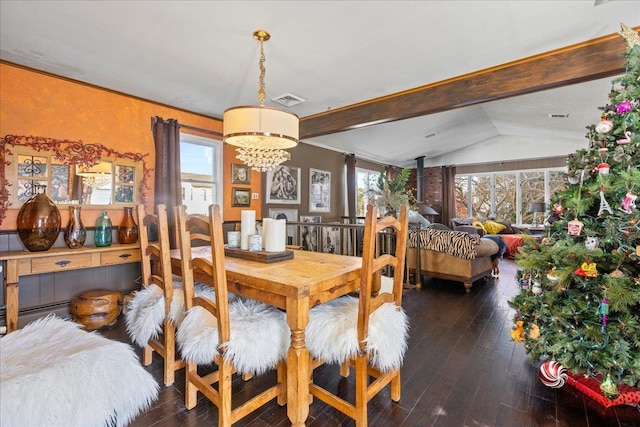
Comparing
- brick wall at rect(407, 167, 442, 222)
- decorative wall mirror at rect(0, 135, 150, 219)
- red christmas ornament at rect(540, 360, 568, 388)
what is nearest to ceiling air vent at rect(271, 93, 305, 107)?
decorative wall mirror at rect(0, 135, 150, 219)

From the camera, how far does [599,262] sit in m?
1.84

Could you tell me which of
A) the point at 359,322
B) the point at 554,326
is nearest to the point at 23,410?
the point at 359,322

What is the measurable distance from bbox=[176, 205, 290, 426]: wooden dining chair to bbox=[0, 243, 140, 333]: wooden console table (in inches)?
74.4

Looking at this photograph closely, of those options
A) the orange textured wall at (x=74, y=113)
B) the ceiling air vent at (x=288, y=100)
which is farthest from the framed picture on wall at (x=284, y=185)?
the orange textured wall at (x=74, y=113)

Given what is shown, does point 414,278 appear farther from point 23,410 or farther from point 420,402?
point 23,410

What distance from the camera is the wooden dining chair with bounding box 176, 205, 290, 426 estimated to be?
1468 millimetres

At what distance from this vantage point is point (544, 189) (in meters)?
7.92

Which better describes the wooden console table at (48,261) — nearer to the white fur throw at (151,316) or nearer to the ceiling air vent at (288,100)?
the white fur throw at (151,316)

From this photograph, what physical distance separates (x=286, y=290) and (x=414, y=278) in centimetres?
362

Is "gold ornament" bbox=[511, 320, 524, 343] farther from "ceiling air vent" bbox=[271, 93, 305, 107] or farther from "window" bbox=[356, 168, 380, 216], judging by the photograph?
"window" bbox=[356, 168, 380, 216]

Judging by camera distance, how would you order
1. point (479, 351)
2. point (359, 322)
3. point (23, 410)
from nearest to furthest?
point (23, 410) < point (359, 322) < point (479, 351)

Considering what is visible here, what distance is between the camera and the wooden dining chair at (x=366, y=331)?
1480mm

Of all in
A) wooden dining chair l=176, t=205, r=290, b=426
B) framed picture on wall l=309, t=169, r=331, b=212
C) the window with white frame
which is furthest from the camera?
the window with white frame

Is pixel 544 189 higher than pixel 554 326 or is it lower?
higher
